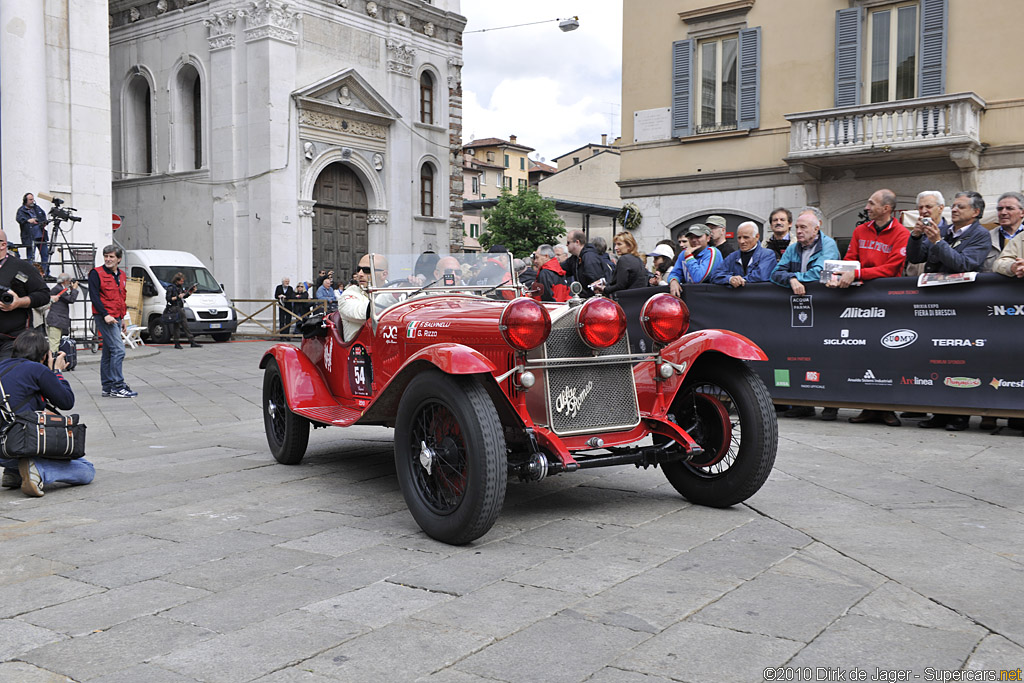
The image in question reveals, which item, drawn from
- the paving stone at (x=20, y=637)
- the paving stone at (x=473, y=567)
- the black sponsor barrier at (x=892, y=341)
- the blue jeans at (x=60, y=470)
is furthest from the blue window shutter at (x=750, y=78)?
the paving stone at (x=20, y=637)

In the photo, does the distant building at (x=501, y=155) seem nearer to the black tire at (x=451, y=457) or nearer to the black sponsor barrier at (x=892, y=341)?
the black sponsor barrier at (x=892, y=341)

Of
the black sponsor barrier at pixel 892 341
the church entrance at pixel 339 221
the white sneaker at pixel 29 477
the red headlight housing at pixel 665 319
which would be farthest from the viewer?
the church entrance at pixel 339 221

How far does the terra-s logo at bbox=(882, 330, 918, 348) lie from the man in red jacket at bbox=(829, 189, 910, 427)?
19.7 inches

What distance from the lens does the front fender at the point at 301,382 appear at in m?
5.96

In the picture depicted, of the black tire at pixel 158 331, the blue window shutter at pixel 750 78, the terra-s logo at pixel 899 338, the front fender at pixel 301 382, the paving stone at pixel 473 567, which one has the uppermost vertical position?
the blue window shutter at pixel 750 78

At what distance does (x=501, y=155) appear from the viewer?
278 feet

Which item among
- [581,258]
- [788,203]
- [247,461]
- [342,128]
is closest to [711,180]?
[788,203]

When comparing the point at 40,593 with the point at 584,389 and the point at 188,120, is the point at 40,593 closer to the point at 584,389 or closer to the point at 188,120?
the point at 584,389

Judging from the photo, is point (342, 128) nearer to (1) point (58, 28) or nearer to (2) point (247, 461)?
(1) point (58, 28)

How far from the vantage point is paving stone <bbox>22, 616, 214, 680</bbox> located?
109 inches

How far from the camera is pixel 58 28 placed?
1842cm

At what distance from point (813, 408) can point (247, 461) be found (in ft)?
17.0

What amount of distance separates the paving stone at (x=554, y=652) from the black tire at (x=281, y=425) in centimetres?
333

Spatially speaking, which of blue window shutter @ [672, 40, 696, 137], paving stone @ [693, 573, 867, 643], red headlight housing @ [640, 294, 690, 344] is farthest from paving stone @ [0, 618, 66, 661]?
blue window shutter @ [672, 40, 696, 137]
